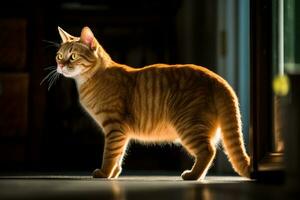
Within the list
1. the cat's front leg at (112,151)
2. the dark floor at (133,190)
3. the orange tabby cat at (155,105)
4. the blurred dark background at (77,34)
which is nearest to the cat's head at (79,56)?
the orange tabby cat at (155,105)

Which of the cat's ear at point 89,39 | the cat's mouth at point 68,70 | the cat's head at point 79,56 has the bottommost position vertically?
the cat's mouth at point 68,70

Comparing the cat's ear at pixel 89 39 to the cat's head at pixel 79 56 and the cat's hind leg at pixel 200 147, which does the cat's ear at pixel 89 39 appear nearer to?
the cat's head at pixel 79 56

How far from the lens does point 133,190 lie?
1705 millimetres

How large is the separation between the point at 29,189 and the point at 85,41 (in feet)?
2.66

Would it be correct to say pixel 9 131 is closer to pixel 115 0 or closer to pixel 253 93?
pixel 115 0

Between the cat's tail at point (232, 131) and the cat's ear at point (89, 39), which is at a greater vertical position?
the cat's ear at point (89, 39)

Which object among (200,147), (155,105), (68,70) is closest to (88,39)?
(68,70)

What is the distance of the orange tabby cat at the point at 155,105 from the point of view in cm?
211

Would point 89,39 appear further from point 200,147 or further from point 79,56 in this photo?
point 200,147

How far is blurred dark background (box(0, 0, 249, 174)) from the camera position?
2.89m

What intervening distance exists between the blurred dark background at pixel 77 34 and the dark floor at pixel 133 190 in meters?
0.85

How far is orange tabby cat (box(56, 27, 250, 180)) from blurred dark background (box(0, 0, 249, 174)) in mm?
610

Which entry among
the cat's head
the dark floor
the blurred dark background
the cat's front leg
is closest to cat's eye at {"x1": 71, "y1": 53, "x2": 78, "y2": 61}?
the cat's head

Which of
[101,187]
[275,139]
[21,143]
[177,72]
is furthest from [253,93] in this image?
[21,143]
